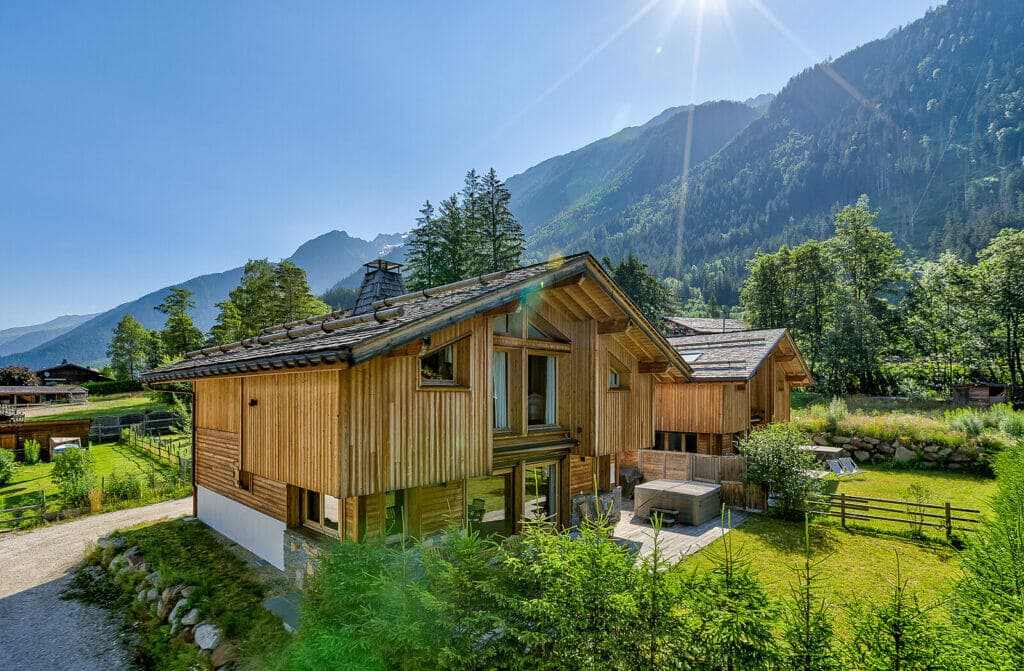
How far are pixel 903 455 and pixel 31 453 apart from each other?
4262cm

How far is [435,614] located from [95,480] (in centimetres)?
1959

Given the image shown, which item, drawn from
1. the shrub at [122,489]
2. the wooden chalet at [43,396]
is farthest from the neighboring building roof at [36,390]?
the shrub at [122,489]

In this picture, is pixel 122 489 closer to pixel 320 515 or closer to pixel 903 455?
pixel 320 515

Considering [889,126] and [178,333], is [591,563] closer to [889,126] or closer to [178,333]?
[178,333]

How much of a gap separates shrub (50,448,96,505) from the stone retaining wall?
31.0 m

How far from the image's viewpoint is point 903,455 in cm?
2105

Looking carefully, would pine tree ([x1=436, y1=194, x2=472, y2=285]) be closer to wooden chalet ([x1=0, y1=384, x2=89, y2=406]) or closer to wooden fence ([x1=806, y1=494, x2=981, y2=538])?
wooden fence ([x1=806, y1=494, x2=981, y2=538])

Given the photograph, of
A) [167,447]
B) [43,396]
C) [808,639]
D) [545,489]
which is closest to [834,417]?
[545,489]

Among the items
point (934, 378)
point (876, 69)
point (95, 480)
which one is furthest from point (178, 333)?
point (876, 69)

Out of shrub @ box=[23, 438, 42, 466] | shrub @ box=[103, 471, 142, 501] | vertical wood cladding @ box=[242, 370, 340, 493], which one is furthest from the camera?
shrub @ box=[23, 438, 42, 466]

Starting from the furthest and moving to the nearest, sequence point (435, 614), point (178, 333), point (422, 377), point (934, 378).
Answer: point (178, 333), point (934, 378), point (422, 377), point (435, 614)

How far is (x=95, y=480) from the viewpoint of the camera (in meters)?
17.1

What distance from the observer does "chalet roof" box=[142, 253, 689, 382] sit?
664cm

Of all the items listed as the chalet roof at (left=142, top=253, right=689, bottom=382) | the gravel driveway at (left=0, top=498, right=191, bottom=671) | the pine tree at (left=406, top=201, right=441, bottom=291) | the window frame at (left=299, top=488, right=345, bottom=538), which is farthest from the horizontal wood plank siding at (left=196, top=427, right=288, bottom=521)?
the pine tree at (left=406, top=201, right=441, bottom=291)
